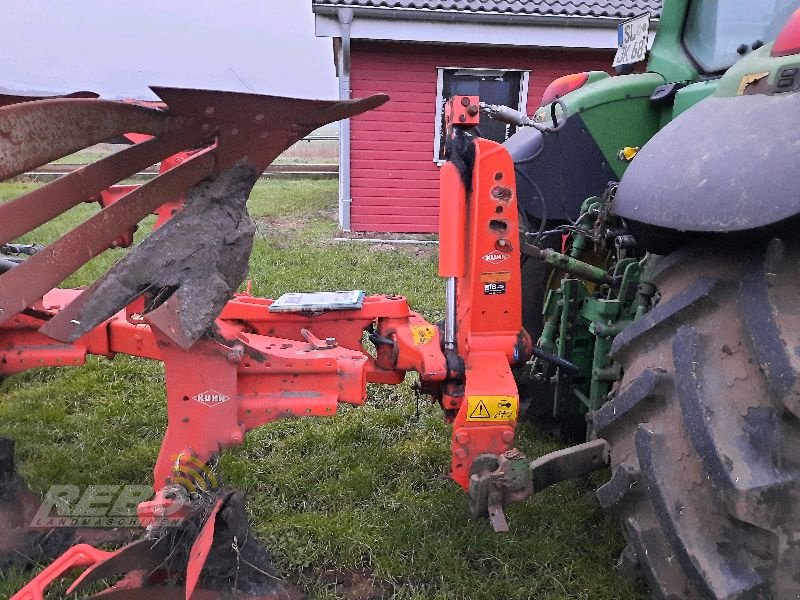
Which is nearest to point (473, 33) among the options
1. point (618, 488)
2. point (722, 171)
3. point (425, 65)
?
point (425, 65)

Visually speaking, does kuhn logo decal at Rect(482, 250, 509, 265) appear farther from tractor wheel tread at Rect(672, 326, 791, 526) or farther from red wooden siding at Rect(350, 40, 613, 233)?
red wooden siding at Rect(350, 40, 613, 233)

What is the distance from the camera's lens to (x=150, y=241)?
174 cm

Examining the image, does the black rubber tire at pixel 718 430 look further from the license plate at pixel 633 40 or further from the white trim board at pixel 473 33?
the white trim board at pixel 473 33

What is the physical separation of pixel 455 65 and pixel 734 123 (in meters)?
7.73

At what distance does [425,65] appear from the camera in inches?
344

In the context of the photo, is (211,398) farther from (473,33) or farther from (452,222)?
(473,33)

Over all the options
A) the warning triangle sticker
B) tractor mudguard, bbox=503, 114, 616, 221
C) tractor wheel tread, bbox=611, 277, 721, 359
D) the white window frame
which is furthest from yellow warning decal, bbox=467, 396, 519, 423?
the white window frame

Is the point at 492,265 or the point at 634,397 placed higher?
the point at 492,265

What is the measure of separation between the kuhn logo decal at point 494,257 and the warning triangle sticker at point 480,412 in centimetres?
43

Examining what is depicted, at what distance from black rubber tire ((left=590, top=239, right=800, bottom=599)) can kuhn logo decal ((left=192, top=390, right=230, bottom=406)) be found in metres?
1.14

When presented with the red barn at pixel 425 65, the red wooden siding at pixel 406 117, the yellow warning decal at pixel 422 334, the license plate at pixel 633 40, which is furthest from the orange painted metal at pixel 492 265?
the red wooden siding at pixel 406 117

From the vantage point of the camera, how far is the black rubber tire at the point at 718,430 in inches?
49.9

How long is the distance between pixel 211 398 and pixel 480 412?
805 mm

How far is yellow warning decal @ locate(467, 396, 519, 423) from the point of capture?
1.99m
